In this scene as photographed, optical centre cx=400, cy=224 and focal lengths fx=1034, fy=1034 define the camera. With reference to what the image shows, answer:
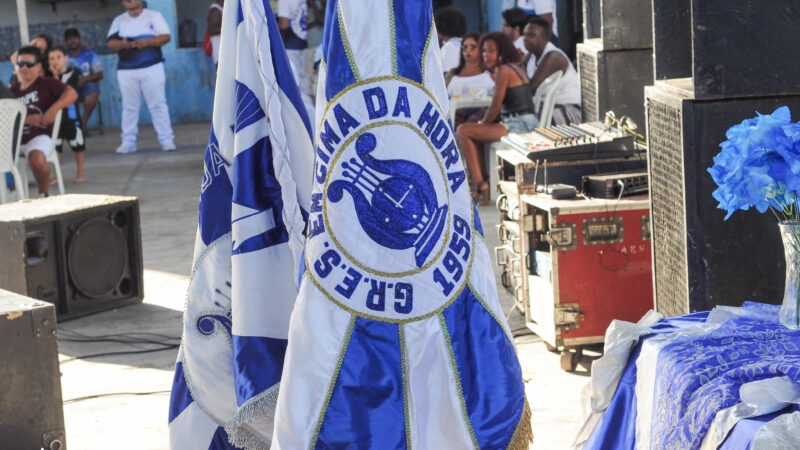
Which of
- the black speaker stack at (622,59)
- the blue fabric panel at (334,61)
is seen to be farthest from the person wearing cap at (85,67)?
the blue fabric panel at (334,61)

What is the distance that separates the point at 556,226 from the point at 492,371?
2034mm

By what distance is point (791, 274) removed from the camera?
2459 mm

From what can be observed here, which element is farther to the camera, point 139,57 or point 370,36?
point 139,57

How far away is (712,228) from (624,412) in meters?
0.94

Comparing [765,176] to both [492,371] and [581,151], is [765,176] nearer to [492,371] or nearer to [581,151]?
[492,371]

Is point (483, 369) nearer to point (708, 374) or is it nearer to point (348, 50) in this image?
point (708, 374)

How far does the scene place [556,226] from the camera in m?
4.64

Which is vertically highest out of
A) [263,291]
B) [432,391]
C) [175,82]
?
[175,82]

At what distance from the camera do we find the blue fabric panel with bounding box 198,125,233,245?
10.0ft

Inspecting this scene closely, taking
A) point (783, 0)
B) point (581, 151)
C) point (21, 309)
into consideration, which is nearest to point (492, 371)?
point (783, 0)

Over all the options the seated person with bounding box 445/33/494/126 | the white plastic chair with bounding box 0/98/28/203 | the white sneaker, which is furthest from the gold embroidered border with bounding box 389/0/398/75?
the white sneaker

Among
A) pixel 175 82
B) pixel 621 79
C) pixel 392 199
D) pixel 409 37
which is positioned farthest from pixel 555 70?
pixel 175 82

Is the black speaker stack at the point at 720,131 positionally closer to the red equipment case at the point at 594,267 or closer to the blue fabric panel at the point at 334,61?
the red equipment case at the point at 594,267

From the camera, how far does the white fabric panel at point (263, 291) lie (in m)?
2.91
